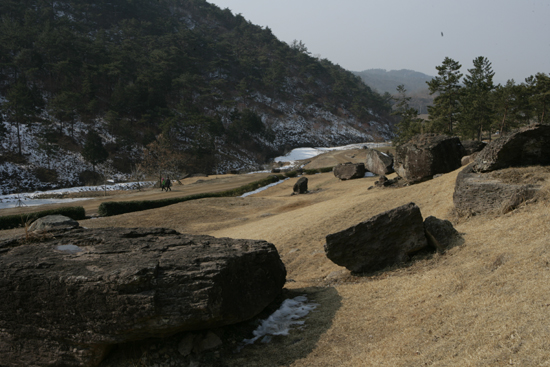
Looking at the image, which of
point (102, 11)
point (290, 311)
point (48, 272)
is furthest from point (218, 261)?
point (102, 11)

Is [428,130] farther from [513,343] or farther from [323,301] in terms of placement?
[513,343]

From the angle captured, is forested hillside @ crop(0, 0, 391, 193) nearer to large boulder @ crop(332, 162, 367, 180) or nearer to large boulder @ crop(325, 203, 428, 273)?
large boulder @ crop(332, 162, 367, 180)

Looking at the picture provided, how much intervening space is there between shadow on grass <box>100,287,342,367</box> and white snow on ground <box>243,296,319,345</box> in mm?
119

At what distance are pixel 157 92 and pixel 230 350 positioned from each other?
6581cm

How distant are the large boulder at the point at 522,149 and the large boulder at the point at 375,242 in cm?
404

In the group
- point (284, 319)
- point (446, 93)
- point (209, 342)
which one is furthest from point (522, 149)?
point (446, 93)

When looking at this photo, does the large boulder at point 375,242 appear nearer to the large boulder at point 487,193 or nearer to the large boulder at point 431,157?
the large boulder at point 487,193

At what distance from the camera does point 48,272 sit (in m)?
5.61

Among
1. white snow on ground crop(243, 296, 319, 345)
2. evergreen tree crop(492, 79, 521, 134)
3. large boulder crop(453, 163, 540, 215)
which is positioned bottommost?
white snow on ground crop(243, 296, 319, 345)

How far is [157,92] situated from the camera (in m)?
64.8

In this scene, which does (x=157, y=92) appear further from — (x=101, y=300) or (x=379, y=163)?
(x=101, y=300)

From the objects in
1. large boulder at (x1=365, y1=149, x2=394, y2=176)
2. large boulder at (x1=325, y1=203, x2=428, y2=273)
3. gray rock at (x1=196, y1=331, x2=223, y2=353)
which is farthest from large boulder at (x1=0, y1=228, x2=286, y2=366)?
large boulder at (x1=365, y1=149, x2=394, y2=176)

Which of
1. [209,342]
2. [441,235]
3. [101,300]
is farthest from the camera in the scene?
[441,235]

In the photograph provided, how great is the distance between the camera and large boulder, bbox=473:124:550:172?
33.3 feet
